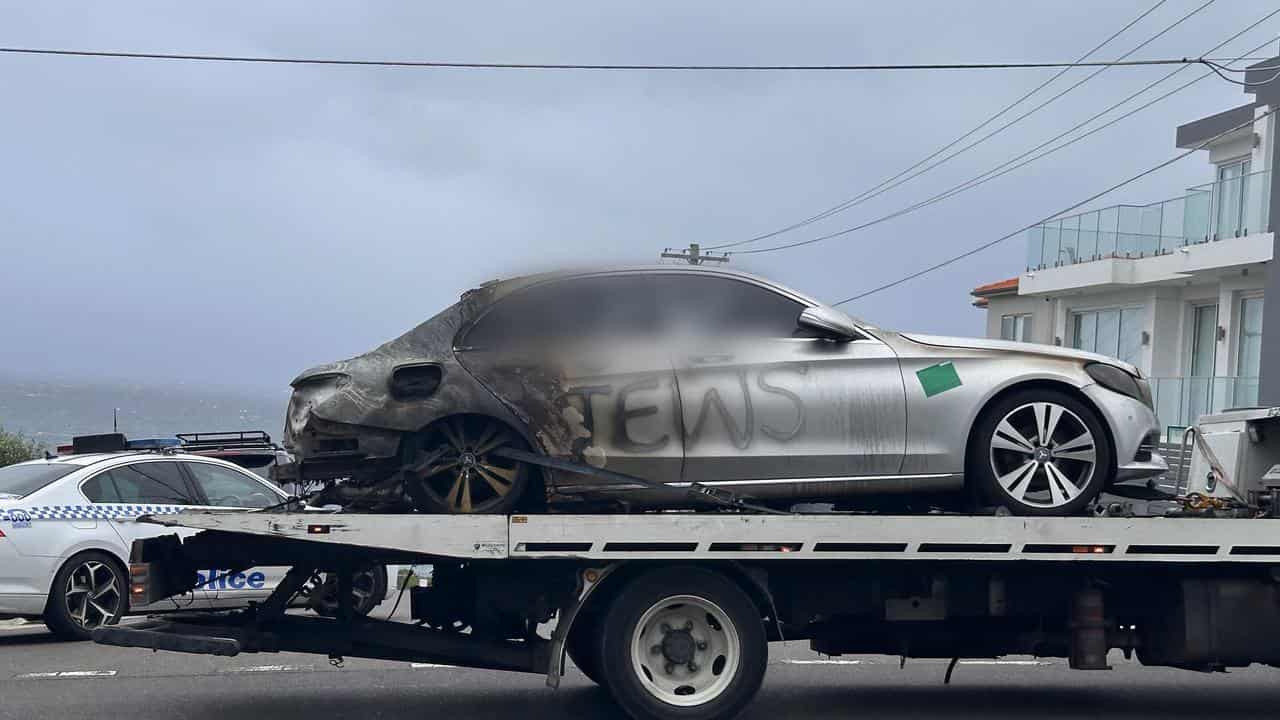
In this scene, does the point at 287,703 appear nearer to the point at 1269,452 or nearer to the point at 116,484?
the point at 116,484

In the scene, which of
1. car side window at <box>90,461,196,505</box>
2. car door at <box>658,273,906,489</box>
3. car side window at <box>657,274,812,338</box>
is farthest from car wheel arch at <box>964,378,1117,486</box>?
car side window at <box>90,461,196,505</box>

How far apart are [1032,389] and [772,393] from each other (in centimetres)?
148

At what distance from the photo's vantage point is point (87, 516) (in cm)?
1078

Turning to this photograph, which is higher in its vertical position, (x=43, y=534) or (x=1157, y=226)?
(x=1157, y=226)

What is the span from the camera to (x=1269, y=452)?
29.8 feet

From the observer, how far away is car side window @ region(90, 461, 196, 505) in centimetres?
1102

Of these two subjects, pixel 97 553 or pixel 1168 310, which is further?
pixel 1168 310

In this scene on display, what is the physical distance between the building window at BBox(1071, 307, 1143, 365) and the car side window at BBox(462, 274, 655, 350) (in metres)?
21.8

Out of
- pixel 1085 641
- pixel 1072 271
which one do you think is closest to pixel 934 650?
pixel 1085 641

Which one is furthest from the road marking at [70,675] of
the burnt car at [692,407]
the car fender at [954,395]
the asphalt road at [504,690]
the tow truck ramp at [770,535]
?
the car fender at [954,395]

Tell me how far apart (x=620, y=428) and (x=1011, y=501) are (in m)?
2.13

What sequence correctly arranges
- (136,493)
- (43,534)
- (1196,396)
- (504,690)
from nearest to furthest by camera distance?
(504,690), (43,534), (136,493), (1196,396)

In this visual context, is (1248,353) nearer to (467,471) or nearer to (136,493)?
(136,493)

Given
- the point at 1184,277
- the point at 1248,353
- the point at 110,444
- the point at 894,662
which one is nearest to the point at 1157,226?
the point at 1184,277
